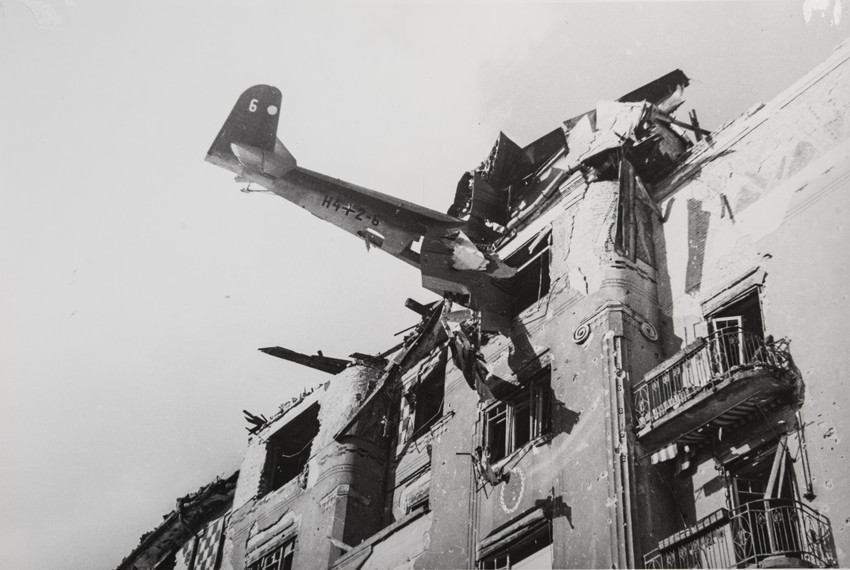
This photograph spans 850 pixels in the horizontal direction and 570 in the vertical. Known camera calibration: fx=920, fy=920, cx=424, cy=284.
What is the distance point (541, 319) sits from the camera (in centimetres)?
1994

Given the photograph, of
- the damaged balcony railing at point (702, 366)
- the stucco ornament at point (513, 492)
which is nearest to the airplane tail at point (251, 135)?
the stucco ornament at point (513, 492)

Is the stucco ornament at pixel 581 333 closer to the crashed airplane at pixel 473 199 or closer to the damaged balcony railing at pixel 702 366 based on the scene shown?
the damaged balcony railing at pixel 702 366

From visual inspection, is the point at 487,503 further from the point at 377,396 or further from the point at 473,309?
the point at 377,396

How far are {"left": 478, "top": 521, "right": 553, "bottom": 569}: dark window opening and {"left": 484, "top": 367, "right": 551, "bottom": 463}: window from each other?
84.2 inches

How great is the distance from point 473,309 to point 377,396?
4.89m

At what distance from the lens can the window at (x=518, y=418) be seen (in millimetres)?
18578

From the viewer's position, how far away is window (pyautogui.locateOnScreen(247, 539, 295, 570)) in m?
24.3

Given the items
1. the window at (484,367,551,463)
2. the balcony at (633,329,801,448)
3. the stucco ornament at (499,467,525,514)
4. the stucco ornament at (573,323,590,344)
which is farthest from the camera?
the window at (484,367,551,463)

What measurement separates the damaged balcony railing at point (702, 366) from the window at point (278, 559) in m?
12.0

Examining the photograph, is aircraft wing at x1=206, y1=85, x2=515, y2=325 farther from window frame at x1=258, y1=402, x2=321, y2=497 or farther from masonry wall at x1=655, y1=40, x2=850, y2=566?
window frame at x1=258, y1=402, x2=321, y2=497

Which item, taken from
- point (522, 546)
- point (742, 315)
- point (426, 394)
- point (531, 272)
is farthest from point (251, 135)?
point (742, 315)

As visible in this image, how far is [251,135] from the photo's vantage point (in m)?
20.7

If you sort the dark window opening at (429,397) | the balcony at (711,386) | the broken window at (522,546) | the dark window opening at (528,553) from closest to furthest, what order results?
the balcony at (711,386)
the dark window opening at (528,553)
the broken window at (522,546)
the dark window opening at (429,397)

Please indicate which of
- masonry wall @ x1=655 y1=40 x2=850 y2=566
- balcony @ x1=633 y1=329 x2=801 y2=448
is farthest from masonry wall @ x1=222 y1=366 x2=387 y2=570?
balcony @ x1=633 y1=329 x2=801 y2=448
